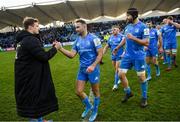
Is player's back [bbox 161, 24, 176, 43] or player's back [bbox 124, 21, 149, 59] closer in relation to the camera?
player's back [bbox 124, 21, 149, 59]

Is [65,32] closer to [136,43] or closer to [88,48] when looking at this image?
[136,43]

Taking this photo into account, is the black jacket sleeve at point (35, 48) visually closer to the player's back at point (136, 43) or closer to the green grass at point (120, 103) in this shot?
the green grass at point (120, 103)

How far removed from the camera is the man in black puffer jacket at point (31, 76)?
15.5 feet

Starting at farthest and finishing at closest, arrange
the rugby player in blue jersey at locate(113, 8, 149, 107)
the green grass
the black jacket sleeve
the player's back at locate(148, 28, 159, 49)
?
the player's back at locate(148, 28, 159, 49) < the rugby player in blue jersey at locate(113, 8, 149, 107) < the green grass < the black jacket sleeve

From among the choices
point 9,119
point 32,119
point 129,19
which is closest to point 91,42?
point 129,19

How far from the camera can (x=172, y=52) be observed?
486 inches

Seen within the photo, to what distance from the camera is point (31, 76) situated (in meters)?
4.76

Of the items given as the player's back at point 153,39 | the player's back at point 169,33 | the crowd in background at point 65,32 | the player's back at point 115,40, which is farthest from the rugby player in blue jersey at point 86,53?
the crowd in background at point 65,32

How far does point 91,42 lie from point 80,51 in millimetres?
336

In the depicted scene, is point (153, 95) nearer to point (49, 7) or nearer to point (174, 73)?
point (174, 73)

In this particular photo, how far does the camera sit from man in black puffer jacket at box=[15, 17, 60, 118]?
471 centimetres

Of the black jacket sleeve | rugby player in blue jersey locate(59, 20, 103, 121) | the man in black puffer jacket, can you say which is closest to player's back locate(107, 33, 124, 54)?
rugby player in blue jersey locate(59, 20, 103, 121)

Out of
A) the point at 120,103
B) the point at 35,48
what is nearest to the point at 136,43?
the point at 120,103

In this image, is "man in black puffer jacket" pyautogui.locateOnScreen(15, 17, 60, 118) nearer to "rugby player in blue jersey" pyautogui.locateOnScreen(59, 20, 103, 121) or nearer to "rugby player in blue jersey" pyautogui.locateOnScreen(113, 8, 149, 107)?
"rugby player in blue jersey" pyautogui.locateOnScreen(59, 20, 103, 121)
